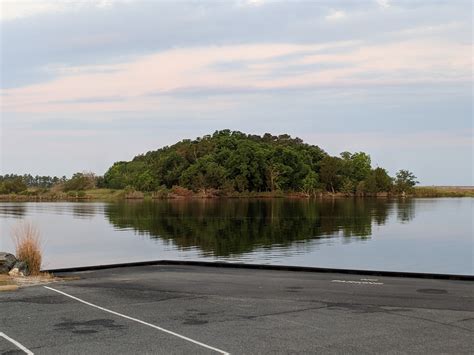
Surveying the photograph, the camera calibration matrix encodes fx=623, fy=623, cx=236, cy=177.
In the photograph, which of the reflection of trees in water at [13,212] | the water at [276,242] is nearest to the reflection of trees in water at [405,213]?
the water at [276,242]

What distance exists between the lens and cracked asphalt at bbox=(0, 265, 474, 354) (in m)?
8.84

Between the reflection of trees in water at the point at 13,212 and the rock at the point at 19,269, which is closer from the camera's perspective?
the rock at the point at 19,269

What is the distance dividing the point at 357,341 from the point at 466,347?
1.49m

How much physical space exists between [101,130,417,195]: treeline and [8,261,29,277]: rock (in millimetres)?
117310

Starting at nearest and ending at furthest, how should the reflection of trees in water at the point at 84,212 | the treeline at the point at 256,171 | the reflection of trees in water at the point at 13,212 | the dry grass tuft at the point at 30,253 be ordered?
the dry grass tuft at the point at 30,253 → the reflection of trees in water at the point at 13,212 → the reflection of trees in water at the point at 84,212 → the treeline at the point at 256,171

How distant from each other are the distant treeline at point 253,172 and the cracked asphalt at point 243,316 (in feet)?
394

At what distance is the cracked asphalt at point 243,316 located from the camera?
8836 mm

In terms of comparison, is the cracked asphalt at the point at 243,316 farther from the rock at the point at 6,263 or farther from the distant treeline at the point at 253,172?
the distant treeline at the point at 253,172

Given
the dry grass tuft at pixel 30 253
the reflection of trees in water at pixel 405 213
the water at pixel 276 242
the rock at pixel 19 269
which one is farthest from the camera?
the reflection of trees in water at pixel 405 213

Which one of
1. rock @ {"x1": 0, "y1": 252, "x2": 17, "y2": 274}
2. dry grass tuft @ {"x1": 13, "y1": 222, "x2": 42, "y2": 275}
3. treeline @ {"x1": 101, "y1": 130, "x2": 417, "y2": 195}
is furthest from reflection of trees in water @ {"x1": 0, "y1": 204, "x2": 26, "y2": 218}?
rock @ {"x1": 0, "y1": 252, "x2": 17, "y2": 274}

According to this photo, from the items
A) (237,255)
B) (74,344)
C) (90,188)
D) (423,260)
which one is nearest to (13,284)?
(74,344)

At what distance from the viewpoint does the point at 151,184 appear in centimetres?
14050

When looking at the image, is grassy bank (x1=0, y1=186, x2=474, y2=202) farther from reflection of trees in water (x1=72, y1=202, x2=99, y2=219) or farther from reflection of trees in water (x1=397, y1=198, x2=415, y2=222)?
reflection of trees in water (x1=397, y1=198, x2=415, y2=222)

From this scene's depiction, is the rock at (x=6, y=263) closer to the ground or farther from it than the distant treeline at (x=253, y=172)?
Result: closer to the ground
